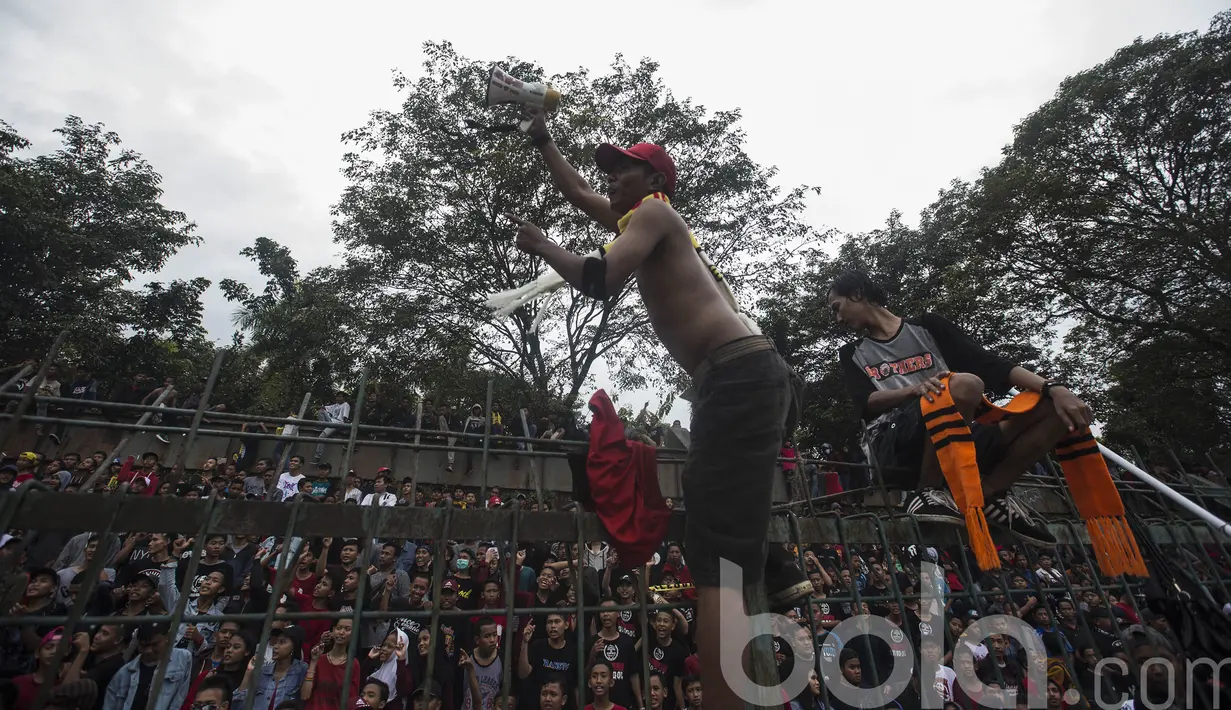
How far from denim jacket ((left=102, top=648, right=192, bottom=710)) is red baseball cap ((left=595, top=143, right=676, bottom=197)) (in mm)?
4636

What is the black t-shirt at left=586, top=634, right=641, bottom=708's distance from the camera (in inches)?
208

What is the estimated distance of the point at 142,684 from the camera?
461 centimetres

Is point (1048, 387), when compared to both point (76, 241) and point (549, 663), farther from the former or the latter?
point (76, 241)

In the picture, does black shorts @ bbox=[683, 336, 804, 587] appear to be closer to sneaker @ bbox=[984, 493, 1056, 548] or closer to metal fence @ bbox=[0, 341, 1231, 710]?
metal fence @ bbox=[0, 341, 1231, 710]

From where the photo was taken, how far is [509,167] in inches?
512

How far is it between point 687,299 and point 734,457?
0.69m

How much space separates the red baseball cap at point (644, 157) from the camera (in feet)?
9.49

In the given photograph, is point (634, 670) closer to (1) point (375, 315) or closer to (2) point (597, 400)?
(2) point (597, 400)

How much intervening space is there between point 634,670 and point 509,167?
10508 mm

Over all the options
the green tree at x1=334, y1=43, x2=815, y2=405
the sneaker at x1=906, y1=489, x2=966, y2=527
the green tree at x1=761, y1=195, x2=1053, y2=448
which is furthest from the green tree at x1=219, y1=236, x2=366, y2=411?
the sneaker at x1=906, y1=489, x2=966, y2=527

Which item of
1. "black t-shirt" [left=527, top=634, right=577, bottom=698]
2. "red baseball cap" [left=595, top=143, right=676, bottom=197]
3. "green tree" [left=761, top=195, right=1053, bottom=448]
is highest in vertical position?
"green tree" [left=761, top=195, right=1053, bottom=448]

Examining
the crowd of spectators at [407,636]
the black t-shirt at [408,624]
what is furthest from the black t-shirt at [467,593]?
the black t-shirt at [408,624]

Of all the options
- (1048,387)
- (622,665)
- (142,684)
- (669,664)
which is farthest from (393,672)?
(1048,387)

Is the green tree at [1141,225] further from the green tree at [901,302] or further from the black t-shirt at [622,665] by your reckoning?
the black t-shirt at [622,665]
